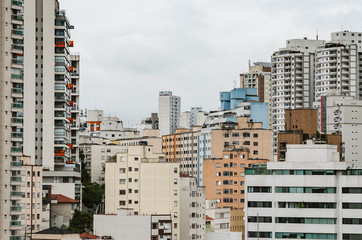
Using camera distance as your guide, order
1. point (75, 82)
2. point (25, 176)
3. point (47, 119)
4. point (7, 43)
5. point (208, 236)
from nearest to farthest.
Answer: point (7, 43) → point (25, 176) → point (208, 236) → point (47, 119) → point (75, 82)

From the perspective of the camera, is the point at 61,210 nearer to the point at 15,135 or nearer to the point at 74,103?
the point at 74,103

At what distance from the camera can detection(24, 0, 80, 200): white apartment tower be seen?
128 metres

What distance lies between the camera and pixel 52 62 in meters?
132

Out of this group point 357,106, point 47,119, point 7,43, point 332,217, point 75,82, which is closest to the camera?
point 7,43

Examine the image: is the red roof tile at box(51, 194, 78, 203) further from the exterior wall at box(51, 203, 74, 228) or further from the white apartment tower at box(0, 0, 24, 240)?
the white apartment tower at box(0, 0, 24, 240)

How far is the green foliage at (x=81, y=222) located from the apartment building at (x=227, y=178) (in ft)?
138

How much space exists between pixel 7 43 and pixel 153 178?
175 feet

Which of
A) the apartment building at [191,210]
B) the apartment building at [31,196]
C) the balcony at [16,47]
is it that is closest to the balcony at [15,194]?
the balcony at [16,47]

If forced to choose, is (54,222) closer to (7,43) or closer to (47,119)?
(47,119)

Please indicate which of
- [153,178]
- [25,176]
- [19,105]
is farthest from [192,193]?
[19,105]

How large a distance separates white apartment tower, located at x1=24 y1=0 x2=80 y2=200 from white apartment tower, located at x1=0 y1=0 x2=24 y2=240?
138 ft

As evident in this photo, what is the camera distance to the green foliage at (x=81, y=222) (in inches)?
4812

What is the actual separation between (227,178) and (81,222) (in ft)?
158

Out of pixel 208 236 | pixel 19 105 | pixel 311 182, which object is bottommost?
pixel 208 236
